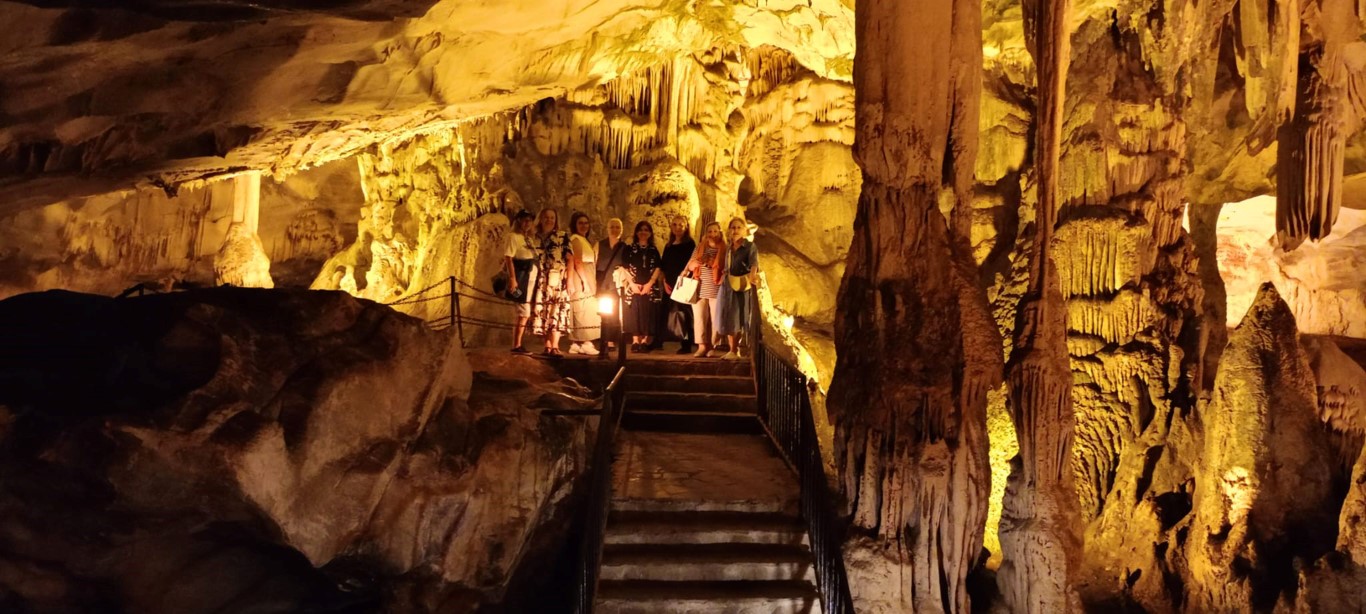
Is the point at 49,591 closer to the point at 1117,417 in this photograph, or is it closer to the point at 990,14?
the point at 1117,417

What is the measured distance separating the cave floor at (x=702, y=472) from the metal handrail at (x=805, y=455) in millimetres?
185

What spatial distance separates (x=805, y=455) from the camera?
650 centimetres

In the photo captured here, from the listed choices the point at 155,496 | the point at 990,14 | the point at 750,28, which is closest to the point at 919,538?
the point at 155,496

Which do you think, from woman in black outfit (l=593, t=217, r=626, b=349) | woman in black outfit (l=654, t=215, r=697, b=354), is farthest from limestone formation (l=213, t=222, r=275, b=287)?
woman in black outfit (l=654, t=215, r=697, b=354)

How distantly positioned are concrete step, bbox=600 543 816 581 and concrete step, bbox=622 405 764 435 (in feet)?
7.31

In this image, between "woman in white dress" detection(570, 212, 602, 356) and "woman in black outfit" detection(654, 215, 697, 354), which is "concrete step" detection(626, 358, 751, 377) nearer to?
"woman in white dress" detection(570, 212, 602, 356)

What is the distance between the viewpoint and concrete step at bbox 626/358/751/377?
912 cm

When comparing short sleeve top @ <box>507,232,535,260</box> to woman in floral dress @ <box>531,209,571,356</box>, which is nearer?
short sleeve top @ <box>507,232,535,260</box>

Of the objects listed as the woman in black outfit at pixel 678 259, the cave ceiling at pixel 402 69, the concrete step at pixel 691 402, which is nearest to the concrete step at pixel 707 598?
the concrete step at pixel 691 402

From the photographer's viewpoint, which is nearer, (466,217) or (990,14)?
(990,14)

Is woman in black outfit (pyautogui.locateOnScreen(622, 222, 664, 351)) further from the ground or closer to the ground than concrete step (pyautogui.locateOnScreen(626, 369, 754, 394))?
further from the ground

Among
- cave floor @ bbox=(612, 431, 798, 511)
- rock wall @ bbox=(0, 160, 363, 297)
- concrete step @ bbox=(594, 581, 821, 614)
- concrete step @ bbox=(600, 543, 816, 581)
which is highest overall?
rock wall @ bbox=(0, 160, 363, 297)

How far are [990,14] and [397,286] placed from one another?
31.5 ft

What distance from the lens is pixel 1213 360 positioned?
30.9 ft
